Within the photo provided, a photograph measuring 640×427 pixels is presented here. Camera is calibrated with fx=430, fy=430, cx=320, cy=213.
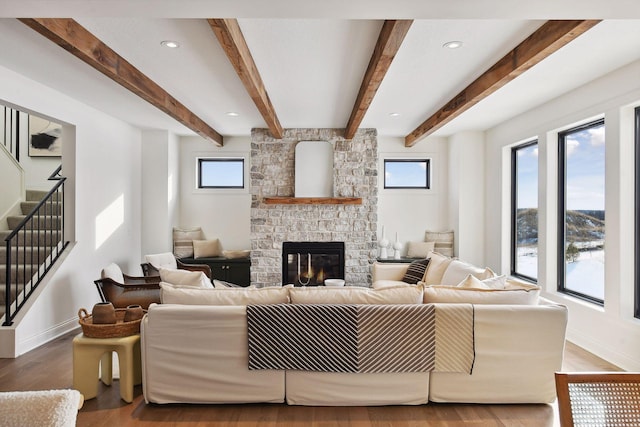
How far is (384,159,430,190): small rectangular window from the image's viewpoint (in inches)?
298

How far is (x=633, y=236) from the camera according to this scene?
3.81 m

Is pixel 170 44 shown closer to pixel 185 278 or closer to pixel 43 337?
pixel 185 278

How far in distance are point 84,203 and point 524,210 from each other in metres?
5.69

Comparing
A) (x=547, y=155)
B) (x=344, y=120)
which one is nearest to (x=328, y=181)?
(x=344, y=120)

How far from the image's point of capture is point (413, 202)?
7516 millimetres

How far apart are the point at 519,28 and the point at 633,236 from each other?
7.19ft

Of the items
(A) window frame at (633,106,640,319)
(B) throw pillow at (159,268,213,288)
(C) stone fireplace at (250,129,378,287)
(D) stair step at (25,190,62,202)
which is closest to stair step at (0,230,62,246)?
(D) stair step at (25,190,62,202)

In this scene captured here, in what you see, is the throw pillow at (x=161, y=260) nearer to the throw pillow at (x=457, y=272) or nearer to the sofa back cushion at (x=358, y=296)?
the sofa back cushion at (x=358, y=296)

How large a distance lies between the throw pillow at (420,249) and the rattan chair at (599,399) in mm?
6110

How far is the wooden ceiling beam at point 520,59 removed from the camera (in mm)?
2744

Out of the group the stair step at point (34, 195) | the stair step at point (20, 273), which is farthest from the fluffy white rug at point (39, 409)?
the stair step at point (34, 195)

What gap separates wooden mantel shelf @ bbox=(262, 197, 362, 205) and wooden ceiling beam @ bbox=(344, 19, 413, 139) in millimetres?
2132

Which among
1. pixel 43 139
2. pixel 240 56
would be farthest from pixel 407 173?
pixel 43 139

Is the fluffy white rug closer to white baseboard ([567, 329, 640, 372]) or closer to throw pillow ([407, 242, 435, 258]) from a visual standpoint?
white baseboard ([567, 329, 640, 372])
